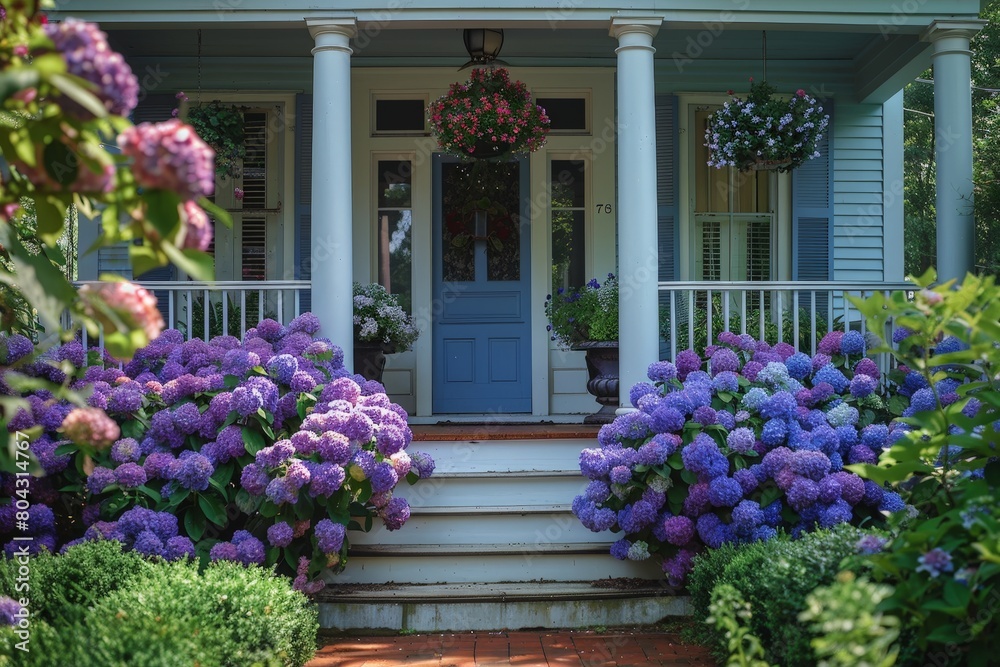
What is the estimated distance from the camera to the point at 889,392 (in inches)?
211

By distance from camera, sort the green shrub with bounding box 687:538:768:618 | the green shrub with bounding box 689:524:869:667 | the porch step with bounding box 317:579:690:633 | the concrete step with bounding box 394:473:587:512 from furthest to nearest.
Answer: the concrete step with bounding box 394:473:587:512
the porch step with bounding box 317:579:690:633
the green shrub with bounding box 687:538:768:618
the green shrub with bounding box 689:524:869:667

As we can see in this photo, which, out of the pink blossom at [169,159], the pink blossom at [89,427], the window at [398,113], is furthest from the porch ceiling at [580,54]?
the pink blossom at [169,159]

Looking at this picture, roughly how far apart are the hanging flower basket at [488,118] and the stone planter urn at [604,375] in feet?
4.56

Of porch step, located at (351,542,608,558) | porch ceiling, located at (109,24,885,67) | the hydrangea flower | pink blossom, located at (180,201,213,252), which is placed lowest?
porch step, located at (351,542,608,558)

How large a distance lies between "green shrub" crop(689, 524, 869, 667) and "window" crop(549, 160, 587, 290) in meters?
3.90

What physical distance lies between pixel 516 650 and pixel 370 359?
3109 mm

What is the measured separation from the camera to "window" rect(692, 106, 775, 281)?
7.55 meters

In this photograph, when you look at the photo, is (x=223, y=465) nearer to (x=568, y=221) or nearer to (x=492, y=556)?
(x=492, y=556)

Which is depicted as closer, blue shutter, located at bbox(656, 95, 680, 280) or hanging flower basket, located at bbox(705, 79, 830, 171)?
hanging flower basket, located at bbox(705, 79, 830, 171)

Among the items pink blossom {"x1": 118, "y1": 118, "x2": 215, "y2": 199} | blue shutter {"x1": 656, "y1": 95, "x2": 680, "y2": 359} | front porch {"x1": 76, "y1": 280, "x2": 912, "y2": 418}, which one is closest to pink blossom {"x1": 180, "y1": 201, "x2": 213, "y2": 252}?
pink blossom {"x1": 118, "y1": 118, "x2": 215, "y2": 199}

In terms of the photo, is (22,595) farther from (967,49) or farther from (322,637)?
(967,49)

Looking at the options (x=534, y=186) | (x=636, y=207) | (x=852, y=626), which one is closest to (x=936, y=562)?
(x=852, y=626)

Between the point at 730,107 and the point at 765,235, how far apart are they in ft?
4.52

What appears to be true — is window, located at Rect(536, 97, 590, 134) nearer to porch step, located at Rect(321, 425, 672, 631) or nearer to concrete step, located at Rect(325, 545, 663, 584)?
porch step, located at Rect(321, 425, 672, 631)
